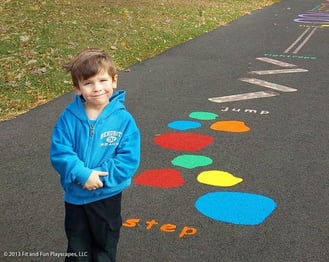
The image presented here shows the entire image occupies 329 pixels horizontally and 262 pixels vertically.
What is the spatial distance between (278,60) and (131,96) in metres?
4.60

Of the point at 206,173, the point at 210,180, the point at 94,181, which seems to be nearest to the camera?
the point at 94,181

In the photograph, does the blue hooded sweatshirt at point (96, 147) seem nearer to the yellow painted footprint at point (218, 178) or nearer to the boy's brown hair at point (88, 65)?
the boy's brown hair at point (88, 65)

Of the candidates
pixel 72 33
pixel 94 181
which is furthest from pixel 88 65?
pixel 72 33

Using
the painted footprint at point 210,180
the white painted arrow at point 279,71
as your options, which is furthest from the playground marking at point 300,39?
the painted footprint at point 210,180

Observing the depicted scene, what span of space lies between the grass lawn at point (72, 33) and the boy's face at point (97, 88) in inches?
185

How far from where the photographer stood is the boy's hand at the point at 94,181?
278 centimetres

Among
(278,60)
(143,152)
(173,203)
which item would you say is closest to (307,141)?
(143,152)

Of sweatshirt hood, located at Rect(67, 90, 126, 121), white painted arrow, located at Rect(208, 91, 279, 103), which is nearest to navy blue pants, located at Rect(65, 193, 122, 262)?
sweatshirt hood, located at Rect(67, 90, 126, 121)

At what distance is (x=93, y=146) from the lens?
2865 millimetres

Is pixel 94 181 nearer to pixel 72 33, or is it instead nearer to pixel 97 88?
pixel 97 88

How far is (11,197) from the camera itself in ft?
15.5

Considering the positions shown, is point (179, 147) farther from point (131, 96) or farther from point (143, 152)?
point (131, 96)

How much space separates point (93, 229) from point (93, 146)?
1.61 ft

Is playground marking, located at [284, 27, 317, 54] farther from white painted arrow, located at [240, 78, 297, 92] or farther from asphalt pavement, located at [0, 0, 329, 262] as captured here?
white painted arrow, located at [240, 78, 297, 92]
